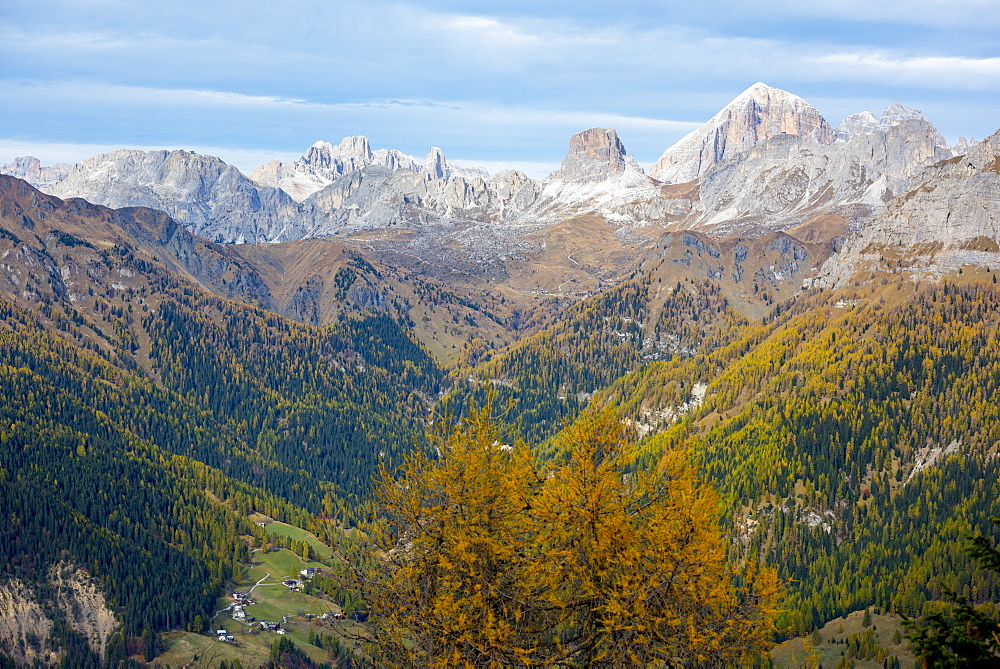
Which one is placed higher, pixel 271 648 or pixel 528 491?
pixel 528 491

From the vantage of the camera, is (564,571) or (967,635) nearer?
(967,635)

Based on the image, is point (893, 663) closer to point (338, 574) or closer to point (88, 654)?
point (338, 574)

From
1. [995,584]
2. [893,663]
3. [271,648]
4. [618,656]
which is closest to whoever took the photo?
[618,656]

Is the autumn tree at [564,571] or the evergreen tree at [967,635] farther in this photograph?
the autumn tree at [564,571]

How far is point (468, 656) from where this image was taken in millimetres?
26062

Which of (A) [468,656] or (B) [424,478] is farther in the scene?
(B) [424,478]

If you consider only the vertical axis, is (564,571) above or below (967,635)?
below

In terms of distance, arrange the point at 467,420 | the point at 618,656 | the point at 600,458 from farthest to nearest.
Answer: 1. the point at 467,420
2. the point at 600,458
3. the point at 618,656

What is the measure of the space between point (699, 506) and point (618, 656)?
5.54 metres

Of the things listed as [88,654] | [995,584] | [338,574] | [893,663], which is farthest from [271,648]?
[338,574]

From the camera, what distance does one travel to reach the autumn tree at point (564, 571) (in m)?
26.2

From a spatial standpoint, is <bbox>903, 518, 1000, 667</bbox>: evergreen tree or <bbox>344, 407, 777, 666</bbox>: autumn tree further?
<bbox>344, 407, 777, 666</bbox>: autumn tree

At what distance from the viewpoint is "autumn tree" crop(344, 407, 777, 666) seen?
26188 mm

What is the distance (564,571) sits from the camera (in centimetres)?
2705
